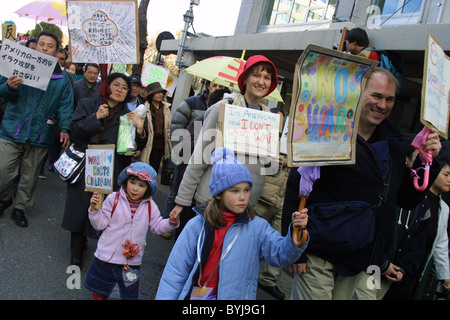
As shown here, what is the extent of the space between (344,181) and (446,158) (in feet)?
5.37

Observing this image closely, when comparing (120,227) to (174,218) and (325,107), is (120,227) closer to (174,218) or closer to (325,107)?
(174,218)

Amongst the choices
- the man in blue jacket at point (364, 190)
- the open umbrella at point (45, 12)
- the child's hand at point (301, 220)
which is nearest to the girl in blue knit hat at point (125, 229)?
the man in blue jacket at point (364, 190)

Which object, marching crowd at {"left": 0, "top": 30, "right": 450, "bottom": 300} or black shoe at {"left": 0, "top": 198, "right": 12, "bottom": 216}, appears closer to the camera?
marching crowd at {"left": 0, "top": 30, "right": 450, "bottom": 300}

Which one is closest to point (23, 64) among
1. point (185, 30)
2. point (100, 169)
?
point (100, 169)

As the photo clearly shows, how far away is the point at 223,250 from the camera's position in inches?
99.0

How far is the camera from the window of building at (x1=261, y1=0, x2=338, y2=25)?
11.3 metres

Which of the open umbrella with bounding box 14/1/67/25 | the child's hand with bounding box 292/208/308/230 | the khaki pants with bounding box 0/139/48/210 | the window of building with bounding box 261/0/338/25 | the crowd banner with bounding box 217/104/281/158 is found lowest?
the khaki pants with bounding box 0/139/48/210

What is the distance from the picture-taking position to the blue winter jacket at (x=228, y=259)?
247 cm

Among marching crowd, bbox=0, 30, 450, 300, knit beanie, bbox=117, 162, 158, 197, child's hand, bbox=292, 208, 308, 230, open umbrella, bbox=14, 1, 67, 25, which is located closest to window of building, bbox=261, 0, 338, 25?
open umbrella, bbox=14, 1, 67, 25

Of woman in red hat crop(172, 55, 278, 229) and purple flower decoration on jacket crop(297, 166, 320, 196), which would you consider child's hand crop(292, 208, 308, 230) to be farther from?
woman in red hat crop(172, 55, 278, 229)

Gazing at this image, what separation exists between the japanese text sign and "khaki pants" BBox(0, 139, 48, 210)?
1.84m

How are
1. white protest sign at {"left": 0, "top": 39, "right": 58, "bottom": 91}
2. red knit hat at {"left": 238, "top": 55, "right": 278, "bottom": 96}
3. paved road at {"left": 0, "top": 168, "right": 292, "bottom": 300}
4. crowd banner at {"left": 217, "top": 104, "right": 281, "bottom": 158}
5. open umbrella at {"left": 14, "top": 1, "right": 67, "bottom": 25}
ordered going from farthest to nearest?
open umbrella at {"left": 14, "top": 1, "right": 67, "bottom": 25}
white protest sign at {"left": 0, "top": 39, "right": 58, "bottom": 91}
paved road at {"left": 0, "top": 168, "right": 292, "bottom": 300}
red knit hat at {"left": 238, "top": 55, "right": 278, "bottom": 96}
crowd banner at {"left": 217, "top": 104, "right": 281, "bottom": 158}

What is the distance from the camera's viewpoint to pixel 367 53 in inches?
221
